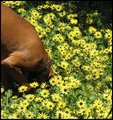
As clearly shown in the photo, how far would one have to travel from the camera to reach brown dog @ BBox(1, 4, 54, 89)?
19.9 ft

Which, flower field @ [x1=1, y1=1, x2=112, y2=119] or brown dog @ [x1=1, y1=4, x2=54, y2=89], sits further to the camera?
brown dog @ [x1=1, y1=4, x2=54, y2=89]

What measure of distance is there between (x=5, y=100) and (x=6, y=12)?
111 cm

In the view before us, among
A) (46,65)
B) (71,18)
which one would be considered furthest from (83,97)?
(71,18)

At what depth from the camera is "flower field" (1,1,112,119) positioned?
5.84m

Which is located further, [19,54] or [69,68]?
[69,68]

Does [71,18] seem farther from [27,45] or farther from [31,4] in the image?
[27,45]

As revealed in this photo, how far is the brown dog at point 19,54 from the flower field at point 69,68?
156 mm

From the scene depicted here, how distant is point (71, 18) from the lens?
805cm

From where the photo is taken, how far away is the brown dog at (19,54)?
6.06m

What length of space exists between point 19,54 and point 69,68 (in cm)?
100

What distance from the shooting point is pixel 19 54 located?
6109mm

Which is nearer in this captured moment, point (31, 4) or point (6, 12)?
point (6, 12)

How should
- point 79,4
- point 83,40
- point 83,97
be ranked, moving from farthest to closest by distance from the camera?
point 79,4, point 83,40, point 83,97

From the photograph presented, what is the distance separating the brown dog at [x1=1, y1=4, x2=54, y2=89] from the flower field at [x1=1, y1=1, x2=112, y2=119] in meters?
0.16
